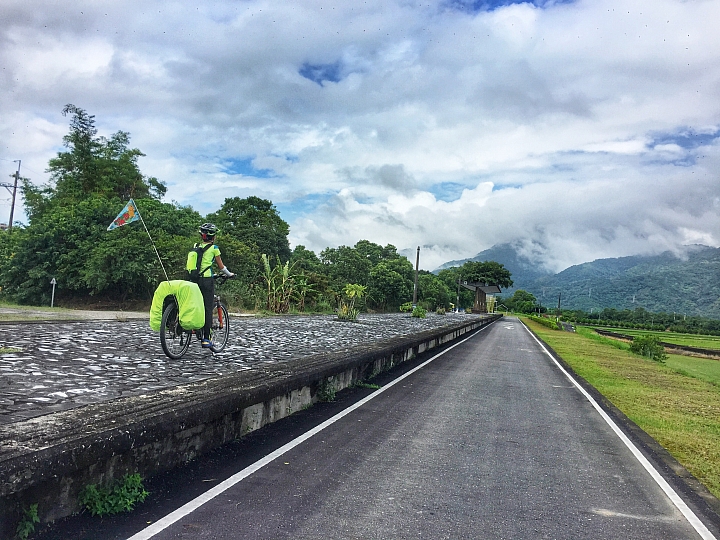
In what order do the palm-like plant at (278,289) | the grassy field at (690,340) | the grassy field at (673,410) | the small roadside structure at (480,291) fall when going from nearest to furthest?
the grassy field at (673,410) < the palm-like plant at (278,289) < the grassy field at (690,340) < the small roadside structure at (480,291)

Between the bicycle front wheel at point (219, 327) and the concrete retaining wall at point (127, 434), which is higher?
the bicycle front wheel at point (219, 327)

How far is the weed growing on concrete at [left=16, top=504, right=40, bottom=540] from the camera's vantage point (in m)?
3.23

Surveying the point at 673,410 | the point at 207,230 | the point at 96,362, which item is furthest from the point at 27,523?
the point at 673,410

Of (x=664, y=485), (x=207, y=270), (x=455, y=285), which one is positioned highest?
(x=455, y=285)

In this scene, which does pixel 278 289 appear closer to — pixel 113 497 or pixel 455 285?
pixel 113 497

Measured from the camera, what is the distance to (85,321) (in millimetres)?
13617

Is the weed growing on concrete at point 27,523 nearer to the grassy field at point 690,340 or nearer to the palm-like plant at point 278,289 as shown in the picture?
the palm-like plant at point 278,289

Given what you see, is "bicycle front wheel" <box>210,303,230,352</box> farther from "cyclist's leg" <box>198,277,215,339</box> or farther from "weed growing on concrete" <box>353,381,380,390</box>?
"weed growing on concrete" <box>353,381,380,390</box>

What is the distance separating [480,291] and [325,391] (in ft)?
361

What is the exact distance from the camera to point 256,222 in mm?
61688

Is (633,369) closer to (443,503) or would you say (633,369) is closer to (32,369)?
(443,503)

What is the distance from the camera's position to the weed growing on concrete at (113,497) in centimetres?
377

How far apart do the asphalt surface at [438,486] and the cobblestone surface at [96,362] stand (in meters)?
1.43

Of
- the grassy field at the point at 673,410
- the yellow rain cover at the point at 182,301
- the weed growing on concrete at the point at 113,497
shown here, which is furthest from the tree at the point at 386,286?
the weed growing on concrete at the point at 113,497
